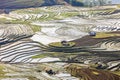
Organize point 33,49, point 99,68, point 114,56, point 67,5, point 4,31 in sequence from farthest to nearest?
point 67,5
point 4,31
point 33,49
point 114,56
point 99,68

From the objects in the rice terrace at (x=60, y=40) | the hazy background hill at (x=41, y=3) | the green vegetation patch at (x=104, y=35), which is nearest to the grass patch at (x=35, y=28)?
the rice terrace at (x=60, y=40)

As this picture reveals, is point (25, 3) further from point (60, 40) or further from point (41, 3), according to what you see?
point (60, 40)

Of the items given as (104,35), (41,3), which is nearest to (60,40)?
(104,35)

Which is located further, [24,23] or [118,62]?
[24,23]

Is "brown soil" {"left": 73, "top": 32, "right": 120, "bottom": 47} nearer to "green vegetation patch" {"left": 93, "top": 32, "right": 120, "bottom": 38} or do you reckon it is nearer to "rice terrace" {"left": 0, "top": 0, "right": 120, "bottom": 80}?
"rice terrace" {"left": 0, "top": 0, "right": 120, "bottom": 80}

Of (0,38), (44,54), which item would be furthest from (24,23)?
(44,54)

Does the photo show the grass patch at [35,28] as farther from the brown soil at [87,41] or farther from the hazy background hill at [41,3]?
the hazy background hill at [41,3]

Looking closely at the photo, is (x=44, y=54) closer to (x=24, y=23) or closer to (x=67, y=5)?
(x=24, y=23)

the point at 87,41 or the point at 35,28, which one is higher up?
the point at 35,28
